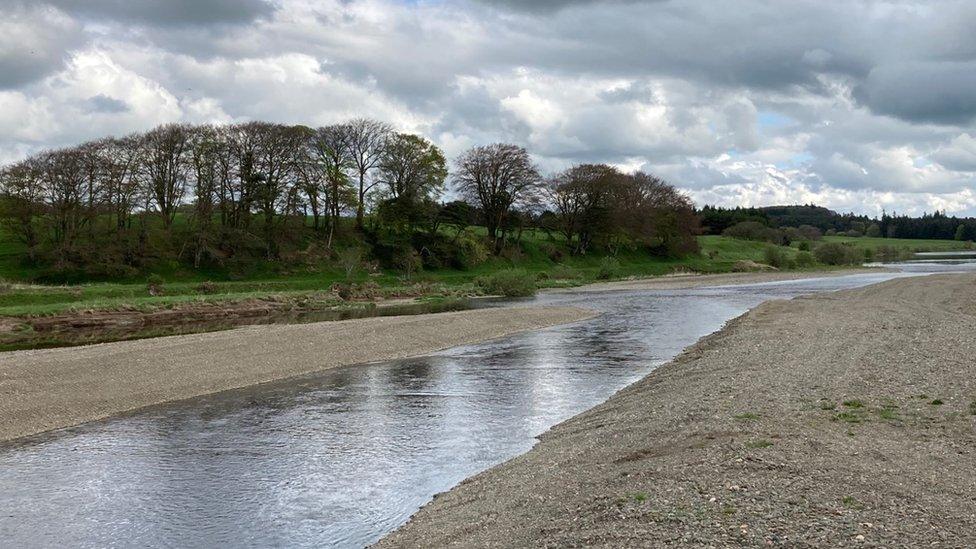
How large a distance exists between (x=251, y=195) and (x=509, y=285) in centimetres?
2707

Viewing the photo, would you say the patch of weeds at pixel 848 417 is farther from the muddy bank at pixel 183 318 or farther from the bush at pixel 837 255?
the bush at pixel 837 255

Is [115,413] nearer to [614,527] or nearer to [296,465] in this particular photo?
[296,465]

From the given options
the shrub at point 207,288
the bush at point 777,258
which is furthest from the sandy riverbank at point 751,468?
the bush at point 777,258

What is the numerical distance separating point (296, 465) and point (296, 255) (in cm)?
6006

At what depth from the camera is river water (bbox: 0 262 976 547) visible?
418 inches

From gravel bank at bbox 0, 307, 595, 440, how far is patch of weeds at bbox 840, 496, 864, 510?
1646cm

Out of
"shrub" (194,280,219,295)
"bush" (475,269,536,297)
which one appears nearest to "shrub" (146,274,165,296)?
"shrub" (194,280,219,295)

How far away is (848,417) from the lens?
43.7 feet

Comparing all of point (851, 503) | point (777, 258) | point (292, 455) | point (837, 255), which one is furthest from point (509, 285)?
point (837, 255)

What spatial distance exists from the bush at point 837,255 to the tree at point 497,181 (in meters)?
51.2

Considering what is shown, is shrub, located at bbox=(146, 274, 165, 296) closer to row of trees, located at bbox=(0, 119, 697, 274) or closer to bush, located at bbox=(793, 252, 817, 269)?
row of trees, located at bbox=(0, 119, 697, 274)

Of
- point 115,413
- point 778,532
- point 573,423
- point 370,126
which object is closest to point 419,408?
point 573,423

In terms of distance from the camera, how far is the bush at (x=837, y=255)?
113 m

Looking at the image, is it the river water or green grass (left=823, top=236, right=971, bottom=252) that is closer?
the river water
